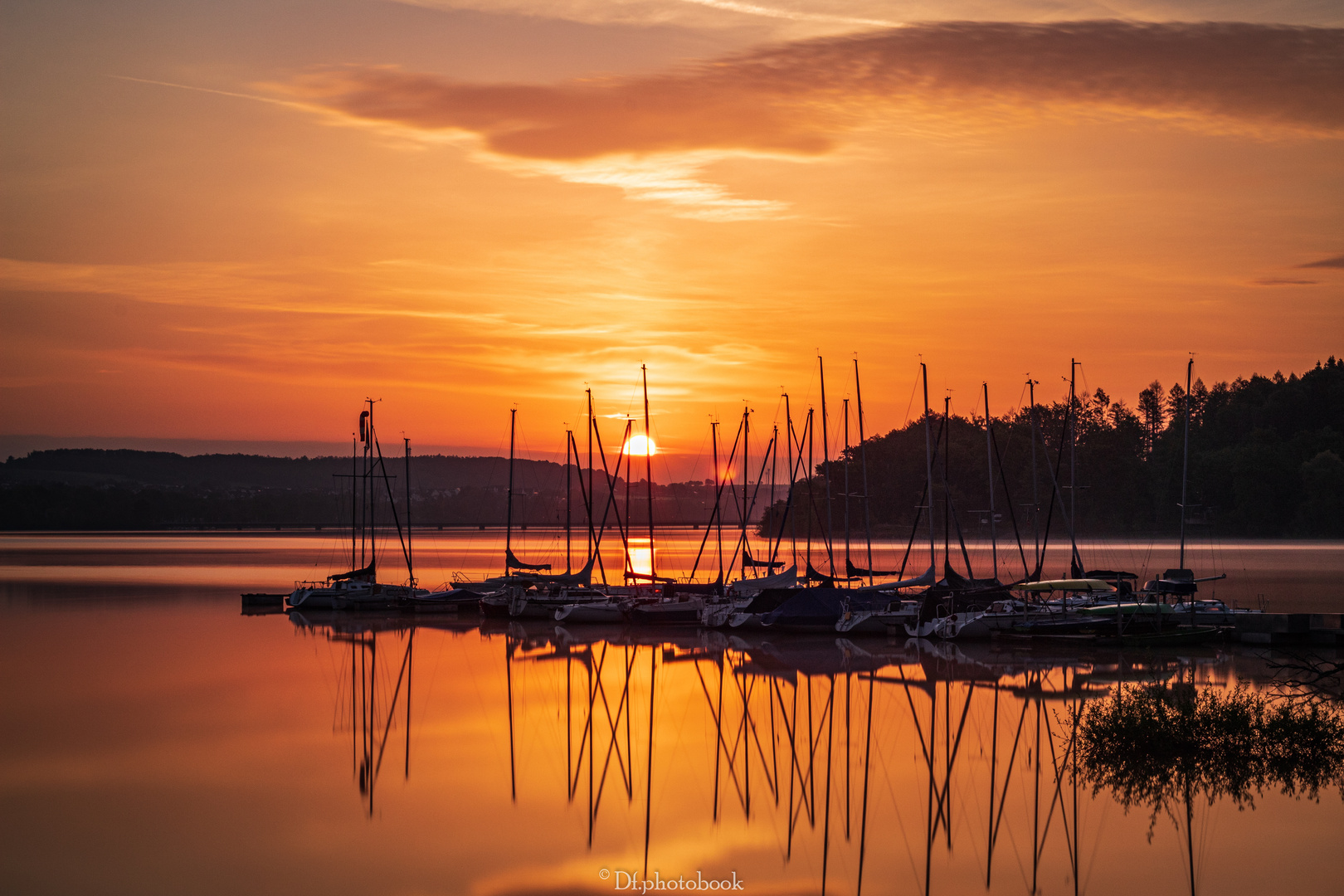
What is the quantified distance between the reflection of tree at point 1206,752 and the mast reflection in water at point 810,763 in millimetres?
397

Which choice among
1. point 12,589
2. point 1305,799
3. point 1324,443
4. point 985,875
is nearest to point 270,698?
point 985,875

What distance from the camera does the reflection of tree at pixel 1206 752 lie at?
20516 millimetres

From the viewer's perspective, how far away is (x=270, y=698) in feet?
113

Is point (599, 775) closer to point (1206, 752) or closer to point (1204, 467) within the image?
point (1206, 752)

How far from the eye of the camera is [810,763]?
82.7ft

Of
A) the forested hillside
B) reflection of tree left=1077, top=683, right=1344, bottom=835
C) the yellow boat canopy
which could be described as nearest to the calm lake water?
reflection of tree left=1077, top=683, right=1344, bottom=835

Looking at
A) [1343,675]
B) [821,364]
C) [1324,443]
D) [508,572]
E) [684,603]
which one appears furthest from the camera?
Answer: [1324,443]

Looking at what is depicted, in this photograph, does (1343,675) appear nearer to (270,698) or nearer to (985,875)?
(985,875)

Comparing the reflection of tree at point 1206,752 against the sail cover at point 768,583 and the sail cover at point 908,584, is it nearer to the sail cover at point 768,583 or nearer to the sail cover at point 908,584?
the sail cover at point 908,584

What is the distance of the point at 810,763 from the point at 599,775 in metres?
4.37

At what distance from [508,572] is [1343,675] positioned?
159 feet

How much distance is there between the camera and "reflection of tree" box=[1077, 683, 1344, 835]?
67.3 ft

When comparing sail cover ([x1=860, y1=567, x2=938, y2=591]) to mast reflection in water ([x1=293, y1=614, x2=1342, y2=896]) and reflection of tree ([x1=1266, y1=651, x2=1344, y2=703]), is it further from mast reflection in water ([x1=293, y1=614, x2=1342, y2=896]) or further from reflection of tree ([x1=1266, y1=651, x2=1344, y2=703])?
reflection of tree ([x1=1266, y1=651, x2=1344, y2=703])

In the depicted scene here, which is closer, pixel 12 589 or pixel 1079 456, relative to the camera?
pixel 12 589
